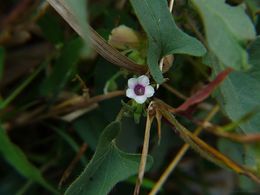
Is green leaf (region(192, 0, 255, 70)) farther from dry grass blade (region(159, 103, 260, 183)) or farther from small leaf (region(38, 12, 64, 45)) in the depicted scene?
small leaf (region(38, 12, 64, 45))

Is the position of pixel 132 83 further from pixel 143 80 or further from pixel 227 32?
pixel 227 32

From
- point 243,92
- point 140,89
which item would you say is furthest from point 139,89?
point 243,92

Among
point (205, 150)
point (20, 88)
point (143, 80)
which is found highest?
point (20, 88)

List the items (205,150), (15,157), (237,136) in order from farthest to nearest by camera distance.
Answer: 1. (15,157)
2. (205,150)
3. (237,136)

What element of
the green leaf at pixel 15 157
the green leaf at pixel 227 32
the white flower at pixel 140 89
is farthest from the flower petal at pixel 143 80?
Answer: the green leaf at pixel 15 157

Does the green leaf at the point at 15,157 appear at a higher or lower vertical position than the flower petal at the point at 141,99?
higher

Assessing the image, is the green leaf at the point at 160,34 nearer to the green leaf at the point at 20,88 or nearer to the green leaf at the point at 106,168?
the green leaf at the point at 106,168
